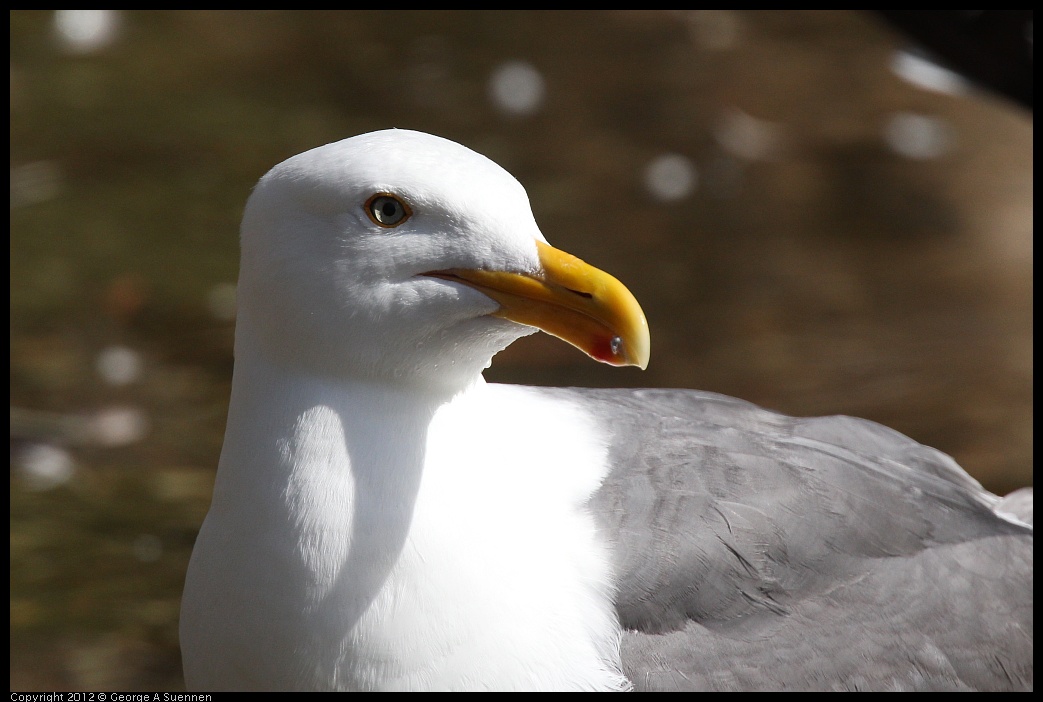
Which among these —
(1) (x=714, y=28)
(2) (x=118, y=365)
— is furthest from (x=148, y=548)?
(1) (x=714, y=28)

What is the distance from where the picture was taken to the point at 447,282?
6.36 ft

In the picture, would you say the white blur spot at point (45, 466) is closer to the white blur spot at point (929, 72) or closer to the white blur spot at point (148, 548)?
the white blur spot at point (148, 548)

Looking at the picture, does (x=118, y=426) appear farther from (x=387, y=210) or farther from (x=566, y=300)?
(x=566, y=300)

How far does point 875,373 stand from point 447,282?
9.89ft

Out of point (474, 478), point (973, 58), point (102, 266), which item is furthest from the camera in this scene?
point (102, 266)

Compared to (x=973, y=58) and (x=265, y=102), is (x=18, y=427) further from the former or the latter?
(x=973, y=58)

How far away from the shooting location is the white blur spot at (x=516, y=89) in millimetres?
6250

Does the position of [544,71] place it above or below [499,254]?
below

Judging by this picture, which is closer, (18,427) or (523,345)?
(18,427)

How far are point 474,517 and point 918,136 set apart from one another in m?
4.83

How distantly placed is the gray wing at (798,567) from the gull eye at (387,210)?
68 cm

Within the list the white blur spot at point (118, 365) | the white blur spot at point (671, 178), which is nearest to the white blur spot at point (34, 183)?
the white blur spot at point (118, 365)
